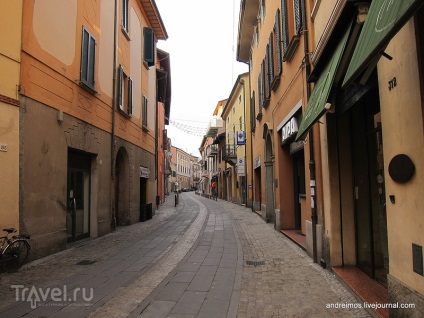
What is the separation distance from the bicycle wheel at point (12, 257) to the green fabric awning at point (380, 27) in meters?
6.17

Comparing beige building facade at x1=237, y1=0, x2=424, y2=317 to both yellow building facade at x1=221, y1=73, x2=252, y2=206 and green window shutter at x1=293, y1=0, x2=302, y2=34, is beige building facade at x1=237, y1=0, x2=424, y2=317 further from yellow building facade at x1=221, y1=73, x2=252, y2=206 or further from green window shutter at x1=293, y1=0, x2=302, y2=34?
yellow building facade at x1=221, y1=73, x2=252, y2=206

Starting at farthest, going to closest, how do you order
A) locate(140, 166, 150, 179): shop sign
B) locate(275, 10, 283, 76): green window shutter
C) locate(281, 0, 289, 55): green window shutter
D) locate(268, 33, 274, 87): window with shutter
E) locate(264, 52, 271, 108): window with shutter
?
locate(140, 166, 150, 179): shop sign → locate(264, 52, 271, 108): window with shutter → locate(268, 33, 274, 87): window with shutter → locate(275, 10, 283, 76): green window shutter → locate(281, 0, 289, 55): green window shutter

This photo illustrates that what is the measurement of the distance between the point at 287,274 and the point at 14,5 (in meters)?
7.21

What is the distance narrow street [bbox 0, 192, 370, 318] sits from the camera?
4.55 meters

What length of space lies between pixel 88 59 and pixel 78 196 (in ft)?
13.0

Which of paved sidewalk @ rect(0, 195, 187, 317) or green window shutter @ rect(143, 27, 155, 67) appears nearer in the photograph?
→ paved sidewalk @ rect(0, 195, 187, 317)

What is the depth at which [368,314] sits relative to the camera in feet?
14.0

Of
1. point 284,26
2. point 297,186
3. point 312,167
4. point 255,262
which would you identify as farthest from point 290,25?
point 255,262

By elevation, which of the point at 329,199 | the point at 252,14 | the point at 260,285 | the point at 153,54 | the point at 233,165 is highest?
the point at 252,14

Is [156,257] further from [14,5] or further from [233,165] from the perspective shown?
[233,165]

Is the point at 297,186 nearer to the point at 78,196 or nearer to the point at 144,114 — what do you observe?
the point at 78,196

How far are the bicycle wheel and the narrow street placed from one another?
155 millimetres

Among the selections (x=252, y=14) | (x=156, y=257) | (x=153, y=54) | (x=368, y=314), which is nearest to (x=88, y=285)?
(x=156, y=257)

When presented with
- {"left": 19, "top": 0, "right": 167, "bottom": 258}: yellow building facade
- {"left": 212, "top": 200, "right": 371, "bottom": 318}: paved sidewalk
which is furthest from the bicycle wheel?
{"left": 212, "top": 200, "right": 371, "bottom": 318}: paved sidewalk
